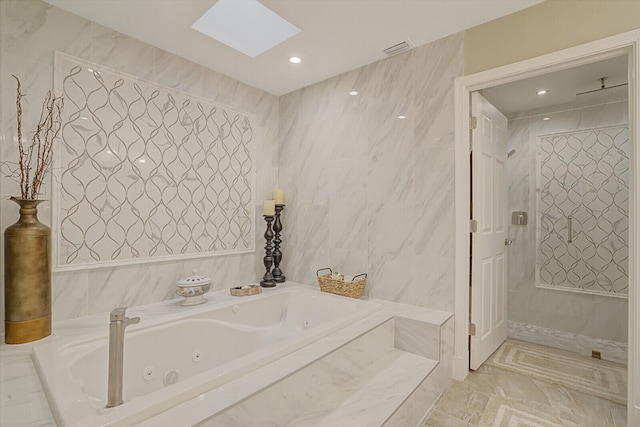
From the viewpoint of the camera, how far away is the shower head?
2.75 m

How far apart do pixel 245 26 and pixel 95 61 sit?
1.03 meters

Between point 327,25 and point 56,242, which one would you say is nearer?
point 56,242

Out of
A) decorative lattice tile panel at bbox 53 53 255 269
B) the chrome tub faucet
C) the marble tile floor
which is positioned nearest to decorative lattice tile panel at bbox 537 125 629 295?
the marble tile floor

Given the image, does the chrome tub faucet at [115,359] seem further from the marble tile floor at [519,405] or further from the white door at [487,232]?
the white door at [487,232]

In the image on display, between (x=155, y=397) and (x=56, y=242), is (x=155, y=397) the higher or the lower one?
the lower one

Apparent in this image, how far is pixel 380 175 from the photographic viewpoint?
259cm

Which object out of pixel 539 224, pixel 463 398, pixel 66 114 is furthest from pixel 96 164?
pixel 539 224

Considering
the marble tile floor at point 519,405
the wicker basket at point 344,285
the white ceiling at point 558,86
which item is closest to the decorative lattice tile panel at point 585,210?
the white ceiling at point 558,86

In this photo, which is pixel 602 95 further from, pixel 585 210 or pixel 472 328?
pixel 472 328

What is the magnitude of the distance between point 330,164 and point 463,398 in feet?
A: 6.86

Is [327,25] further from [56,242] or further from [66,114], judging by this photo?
[56,242]

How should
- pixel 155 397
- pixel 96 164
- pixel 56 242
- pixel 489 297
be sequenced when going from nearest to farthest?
pixel 155 397 → pixel 56 242 → pixel 96 164 → pixel 489 297

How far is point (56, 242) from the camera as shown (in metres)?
1.87

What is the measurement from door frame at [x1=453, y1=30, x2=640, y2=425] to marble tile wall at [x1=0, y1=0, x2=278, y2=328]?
1939 millimetres
